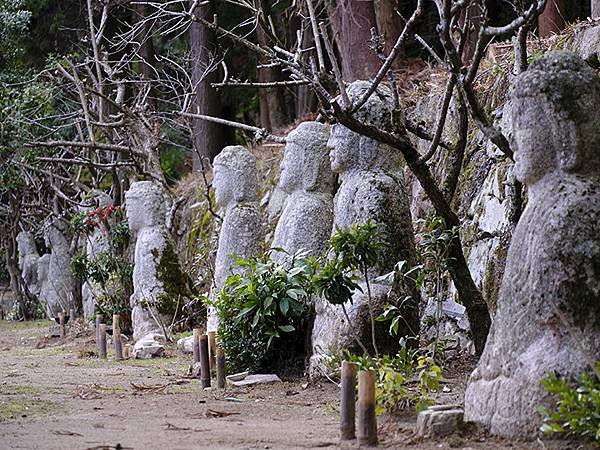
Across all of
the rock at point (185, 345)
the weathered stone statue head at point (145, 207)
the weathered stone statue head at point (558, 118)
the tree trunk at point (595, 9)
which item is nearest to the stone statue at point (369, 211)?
the weathered stone statue head at point (558, 118)

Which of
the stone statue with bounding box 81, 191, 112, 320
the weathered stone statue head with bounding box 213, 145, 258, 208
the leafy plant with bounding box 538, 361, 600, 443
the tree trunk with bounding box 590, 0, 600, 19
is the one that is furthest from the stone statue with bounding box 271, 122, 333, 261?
the stone statue with bounding box 81, 191, 112, 320

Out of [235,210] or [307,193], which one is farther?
[235,210]

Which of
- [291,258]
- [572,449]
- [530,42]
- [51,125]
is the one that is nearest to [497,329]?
[572,449]

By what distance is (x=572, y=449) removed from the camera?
16.1ft

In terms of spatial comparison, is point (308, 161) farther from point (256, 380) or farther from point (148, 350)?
point (148, 350)

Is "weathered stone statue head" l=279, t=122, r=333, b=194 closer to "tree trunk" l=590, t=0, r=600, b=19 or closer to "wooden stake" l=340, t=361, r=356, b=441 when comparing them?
"tree trunk" l=590, t=0, r=600, b=19

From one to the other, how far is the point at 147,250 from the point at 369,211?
246 inches

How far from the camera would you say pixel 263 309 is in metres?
8.73

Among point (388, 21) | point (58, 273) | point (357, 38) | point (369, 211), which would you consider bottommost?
point (58, 273)

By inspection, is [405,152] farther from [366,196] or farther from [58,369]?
[58,369]

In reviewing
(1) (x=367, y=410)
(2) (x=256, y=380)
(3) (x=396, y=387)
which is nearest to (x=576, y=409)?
(1) (x=367, y=410)

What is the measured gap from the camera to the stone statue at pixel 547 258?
5254 mm

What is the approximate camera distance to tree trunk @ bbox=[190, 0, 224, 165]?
60.1ft

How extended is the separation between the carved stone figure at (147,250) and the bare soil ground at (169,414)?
278 cm
